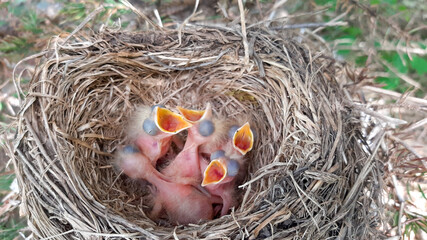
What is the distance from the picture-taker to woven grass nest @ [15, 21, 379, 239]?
1.25 meters

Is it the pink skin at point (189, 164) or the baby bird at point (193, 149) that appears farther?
the pink skin at point (189, 164)

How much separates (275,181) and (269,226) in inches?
7.1

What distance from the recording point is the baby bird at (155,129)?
5.10 feet

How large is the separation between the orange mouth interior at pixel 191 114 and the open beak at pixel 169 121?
0.03 metres

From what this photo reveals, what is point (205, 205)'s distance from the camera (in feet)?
5.35

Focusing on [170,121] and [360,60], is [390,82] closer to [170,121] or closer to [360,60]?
[360,60]

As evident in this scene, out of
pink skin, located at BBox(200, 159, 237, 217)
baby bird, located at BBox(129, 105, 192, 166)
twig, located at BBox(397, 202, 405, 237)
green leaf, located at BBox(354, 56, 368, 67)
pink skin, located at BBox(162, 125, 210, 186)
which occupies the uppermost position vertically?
baby bird, located at BBox(129, 105, 192, 166)

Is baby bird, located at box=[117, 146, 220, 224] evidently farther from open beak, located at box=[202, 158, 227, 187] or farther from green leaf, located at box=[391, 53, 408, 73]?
green leaf, located at box=[391, 53, 408, 73]

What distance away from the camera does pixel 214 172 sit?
1.53m

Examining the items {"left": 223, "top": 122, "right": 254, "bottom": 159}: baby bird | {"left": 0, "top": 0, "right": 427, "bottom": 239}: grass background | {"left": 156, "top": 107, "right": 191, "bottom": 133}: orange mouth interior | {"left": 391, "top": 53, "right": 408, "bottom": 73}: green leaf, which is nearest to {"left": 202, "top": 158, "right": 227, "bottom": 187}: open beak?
{"left": 223, "top": 122, "right": 254, "bottom": 159}: baby bird

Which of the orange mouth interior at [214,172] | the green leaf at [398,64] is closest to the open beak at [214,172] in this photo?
the orange mouth interior at [214,172]

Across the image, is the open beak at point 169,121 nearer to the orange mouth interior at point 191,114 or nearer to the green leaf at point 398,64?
the orange mouth interior at point 191,114

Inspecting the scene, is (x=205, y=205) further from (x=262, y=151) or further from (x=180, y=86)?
(x=180, y=86)

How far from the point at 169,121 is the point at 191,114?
101 millimetres
